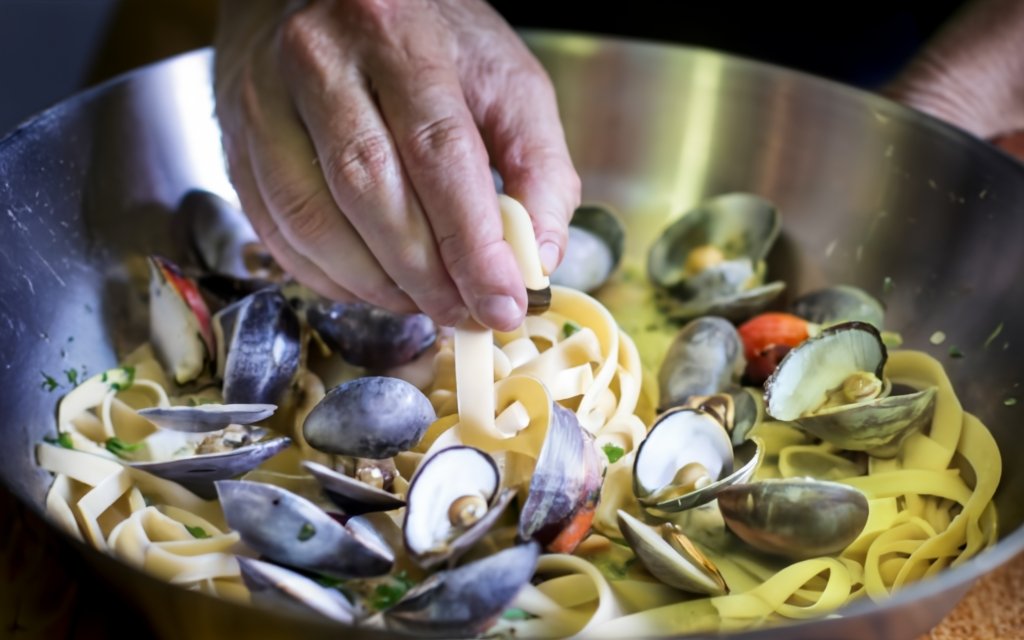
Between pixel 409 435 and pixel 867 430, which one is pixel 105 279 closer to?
pixel 409 435

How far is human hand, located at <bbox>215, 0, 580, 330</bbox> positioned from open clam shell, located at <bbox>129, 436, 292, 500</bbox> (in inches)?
7.6

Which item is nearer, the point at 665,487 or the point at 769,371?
the point at 665,487

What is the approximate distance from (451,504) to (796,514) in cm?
28

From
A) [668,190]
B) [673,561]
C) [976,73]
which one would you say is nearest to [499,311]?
[673,561]

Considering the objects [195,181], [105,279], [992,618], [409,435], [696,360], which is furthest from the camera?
[195,181]

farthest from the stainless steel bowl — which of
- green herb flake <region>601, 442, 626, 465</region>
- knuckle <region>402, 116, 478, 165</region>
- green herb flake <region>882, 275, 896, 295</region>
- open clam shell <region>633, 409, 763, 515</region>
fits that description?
knuckle <region>402, 116, 478, 165</region>

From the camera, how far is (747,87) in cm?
133

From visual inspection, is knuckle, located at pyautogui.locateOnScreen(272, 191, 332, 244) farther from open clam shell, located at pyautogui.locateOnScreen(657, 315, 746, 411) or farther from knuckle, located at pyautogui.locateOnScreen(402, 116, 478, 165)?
open clam shell, located at pyautogui.locateOnScreen(657, 315, 746, 411)

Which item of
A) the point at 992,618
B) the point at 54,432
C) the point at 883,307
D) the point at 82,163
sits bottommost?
the point at 992,618

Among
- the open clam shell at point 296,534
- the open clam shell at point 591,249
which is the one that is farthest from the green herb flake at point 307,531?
the open clam shell at point 591,249

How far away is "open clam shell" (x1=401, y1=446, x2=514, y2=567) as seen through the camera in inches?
26.7

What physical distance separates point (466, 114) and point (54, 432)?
1.73 ft

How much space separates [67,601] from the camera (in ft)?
2.84

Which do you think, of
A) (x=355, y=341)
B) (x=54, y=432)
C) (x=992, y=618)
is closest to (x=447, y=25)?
(x=355, y=341)
